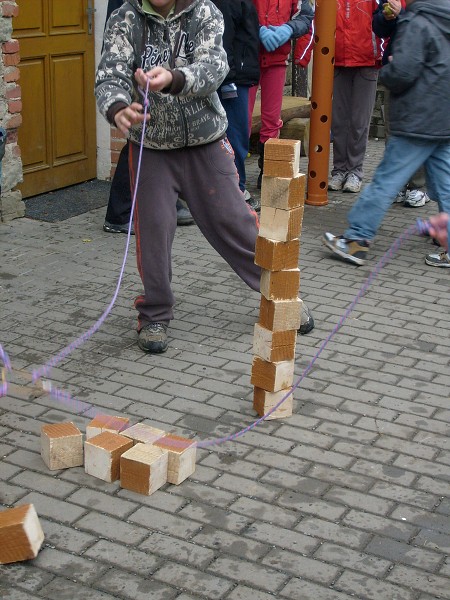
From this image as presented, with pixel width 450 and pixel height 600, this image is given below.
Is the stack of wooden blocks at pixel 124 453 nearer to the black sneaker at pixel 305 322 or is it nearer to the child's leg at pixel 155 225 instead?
the child's leg at pixel 155 225

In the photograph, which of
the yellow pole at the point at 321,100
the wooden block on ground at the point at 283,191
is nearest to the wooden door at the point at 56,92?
the yellow pole at the point at 321,100

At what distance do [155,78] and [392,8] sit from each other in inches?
145

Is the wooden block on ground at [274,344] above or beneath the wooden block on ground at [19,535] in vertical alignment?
above

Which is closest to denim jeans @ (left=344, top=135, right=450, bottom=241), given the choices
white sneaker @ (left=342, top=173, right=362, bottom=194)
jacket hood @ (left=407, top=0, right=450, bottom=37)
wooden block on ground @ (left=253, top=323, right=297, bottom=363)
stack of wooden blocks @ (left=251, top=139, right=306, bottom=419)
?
jacket hood @ (left=407, top=0, right=450, bottom=37)

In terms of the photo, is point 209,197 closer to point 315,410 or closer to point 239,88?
point 315,410

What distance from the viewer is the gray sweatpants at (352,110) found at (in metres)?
8.47

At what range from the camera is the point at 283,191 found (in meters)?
4.24

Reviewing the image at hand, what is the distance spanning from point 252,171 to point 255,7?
79.2 inches

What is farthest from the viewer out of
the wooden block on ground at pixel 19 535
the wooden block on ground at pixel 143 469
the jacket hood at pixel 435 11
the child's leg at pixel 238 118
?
Answer: the child's leg at pixel 238 118

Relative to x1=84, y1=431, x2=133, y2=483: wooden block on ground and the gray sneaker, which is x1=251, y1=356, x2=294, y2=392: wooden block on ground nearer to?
x1=84, y1=431, x2=133, y2=483: wooden block on ground

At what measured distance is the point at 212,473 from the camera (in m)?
4.07

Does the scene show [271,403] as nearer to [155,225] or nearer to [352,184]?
[155,225]

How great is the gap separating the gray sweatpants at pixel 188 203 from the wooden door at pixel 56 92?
9.81ft

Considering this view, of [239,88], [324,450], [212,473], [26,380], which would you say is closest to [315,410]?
[324,450]
